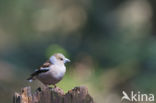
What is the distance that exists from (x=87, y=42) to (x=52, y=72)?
795cm

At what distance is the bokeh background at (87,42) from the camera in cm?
979

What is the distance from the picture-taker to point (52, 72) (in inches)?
192

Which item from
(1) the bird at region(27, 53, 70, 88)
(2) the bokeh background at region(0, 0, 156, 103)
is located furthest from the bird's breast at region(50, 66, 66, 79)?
(2) the bokeh background at region(0, 0, 156, 103)

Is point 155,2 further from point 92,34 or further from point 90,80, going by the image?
point 90,80

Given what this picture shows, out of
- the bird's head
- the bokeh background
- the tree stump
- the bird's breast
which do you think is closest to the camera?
the tree stump

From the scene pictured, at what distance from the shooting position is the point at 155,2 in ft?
41.0

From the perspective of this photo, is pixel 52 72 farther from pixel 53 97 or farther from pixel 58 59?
pixel 53 97

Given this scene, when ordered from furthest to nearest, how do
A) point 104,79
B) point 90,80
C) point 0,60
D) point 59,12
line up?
point 59,12 < point 0,60 < point 104,79 < point 90,80

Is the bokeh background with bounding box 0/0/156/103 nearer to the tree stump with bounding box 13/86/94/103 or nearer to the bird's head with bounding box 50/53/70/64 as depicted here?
the bird's head with bounding box 50/53/70/64

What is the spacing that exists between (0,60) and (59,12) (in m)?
3.91

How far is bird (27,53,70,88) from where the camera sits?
4.80 m

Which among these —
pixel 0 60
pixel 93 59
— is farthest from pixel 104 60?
pixel 0 60

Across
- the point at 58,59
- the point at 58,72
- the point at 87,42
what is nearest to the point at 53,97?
the point at 58,72

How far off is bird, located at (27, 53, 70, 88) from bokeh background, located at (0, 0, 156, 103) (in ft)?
4.75
